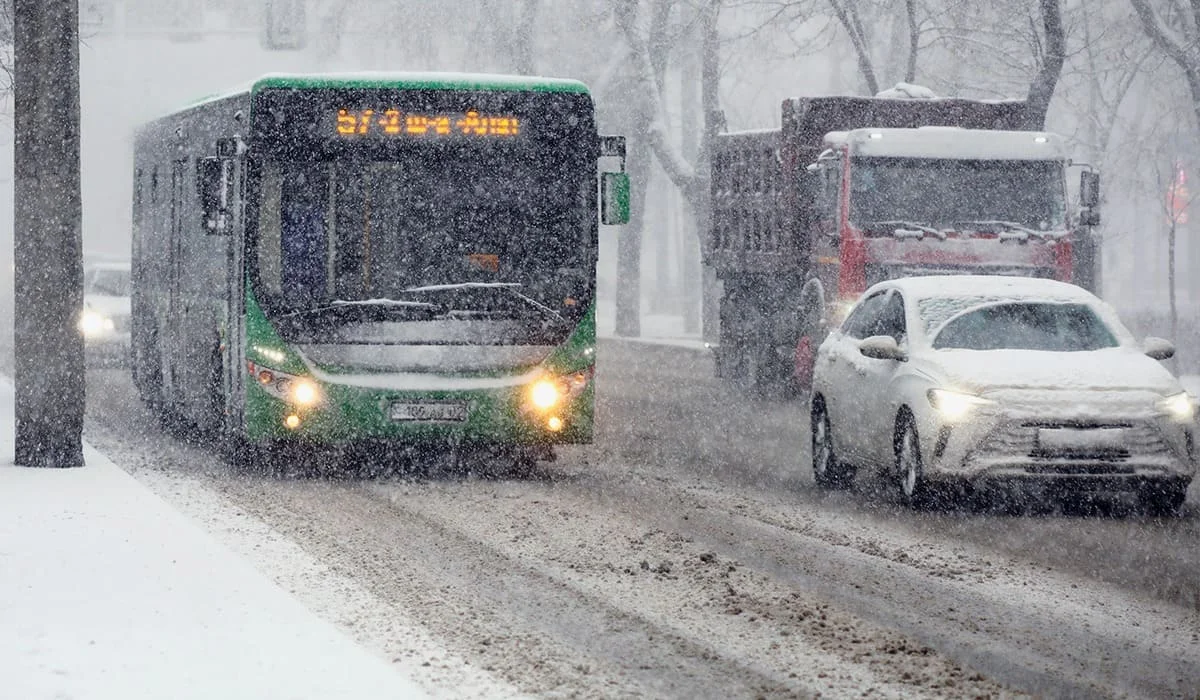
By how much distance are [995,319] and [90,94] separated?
267ft

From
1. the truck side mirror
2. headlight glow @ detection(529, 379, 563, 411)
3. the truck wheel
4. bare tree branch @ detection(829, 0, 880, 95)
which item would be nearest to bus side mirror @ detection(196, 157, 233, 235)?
headlight glow @ detection(529, 379, 563, 411)

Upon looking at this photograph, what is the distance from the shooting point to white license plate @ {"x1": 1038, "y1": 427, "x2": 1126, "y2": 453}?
44.5 feet

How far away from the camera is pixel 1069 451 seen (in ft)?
44.6

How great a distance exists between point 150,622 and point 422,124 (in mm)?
7478

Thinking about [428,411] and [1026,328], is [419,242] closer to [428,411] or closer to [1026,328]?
[428,411]

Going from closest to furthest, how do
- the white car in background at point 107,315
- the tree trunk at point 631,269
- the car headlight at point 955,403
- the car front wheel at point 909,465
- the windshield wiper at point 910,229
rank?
the car headlight at point 955,403 → the car front wheel at point 909,465 → the windshield wiper at point 910,229 → the white car in background at point 107,315 → the tree trunk at point 631,269

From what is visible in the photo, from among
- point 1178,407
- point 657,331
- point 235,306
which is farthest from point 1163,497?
point 657,331

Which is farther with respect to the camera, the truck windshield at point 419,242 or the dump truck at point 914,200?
the dump truck at point 914,200

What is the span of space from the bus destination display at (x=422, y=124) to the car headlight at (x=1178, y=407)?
4953 mm

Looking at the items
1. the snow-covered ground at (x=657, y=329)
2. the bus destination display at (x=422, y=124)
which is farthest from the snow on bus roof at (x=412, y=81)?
the snow-covered ground at (x=657, y=329)

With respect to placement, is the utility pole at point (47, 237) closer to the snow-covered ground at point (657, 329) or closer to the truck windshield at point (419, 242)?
the truck windshield at point (419, 242)

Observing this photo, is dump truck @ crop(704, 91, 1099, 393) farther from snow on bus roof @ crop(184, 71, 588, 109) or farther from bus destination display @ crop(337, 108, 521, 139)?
bus destination display @ crop(337, 108, 521, 139)

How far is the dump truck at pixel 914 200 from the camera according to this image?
22250 mm

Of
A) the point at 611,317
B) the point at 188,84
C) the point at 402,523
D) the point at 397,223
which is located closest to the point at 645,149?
the point at 611,317
